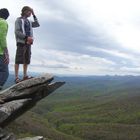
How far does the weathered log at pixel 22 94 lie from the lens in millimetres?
23391

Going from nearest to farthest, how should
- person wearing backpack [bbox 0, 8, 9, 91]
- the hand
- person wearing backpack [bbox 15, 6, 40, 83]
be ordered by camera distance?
person wearing backpack [bbox 0, 8, 9, 91] < person wearing backpack [bbox 15, 6, 40, 83] < the hand

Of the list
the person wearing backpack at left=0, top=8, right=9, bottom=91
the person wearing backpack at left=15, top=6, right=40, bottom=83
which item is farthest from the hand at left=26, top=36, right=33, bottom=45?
the person wearing backpack at left=0, top=8, right=9, bottom=91

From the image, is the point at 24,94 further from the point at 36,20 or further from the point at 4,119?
the point at 36,20

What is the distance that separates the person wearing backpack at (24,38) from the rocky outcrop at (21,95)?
99cm

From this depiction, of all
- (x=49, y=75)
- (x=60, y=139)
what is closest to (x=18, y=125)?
(x=60, y=139)

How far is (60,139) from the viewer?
163 metres

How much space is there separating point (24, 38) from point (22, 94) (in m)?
3.74

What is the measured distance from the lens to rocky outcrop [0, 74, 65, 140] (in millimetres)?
23406

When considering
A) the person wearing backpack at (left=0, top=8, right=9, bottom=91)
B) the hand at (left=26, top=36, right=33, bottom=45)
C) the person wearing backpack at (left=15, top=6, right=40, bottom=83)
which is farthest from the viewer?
the hand at (left=26, top=36, right=33, bottom=45)

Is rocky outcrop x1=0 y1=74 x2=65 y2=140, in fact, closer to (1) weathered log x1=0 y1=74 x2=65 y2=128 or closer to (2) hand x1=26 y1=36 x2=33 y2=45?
(1) weathered log x1=0 y1=74 x2=65 y2=128

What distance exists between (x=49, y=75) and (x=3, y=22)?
16.8ft

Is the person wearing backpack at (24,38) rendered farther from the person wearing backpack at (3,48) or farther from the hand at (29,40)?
the person wearing backpack at (3,48)

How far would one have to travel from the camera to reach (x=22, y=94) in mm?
24625

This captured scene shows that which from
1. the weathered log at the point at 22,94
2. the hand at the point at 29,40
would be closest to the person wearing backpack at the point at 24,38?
the hand at the point at 29,40
